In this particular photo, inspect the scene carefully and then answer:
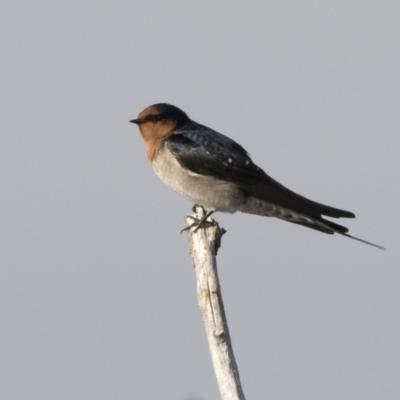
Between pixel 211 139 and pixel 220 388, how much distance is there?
363cm

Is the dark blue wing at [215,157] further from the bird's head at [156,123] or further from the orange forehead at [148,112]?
the orange forehead at [148,112]

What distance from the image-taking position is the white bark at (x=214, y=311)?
21.5ft

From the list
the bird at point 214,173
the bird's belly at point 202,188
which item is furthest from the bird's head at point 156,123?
the bird's belly at point 202,188

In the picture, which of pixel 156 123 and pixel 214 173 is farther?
pixel 156 123

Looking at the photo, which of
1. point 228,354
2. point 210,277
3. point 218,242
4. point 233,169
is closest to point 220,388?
point 228,354

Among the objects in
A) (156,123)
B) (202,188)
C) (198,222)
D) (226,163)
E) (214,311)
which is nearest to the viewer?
(214,311)

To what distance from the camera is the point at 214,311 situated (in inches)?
272

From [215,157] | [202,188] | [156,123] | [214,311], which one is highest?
[156,123]

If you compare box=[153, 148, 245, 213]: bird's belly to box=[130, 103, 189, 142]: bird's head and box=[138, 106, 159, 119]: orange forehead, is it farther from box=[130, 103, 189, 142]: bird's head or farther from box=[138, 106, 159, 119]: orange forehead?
box=[138, 106, 159, 119]: orange forehead

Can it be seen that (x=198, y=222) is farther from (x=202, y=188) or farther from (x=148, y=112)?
(x=148, y=112)

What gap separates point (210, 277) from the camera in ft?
23.3

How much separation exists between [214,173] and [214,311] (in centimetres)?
285

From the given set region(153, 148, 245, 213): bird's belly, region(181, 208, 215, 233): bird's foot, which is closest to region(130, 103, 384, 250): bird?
region(153, 148, 245, 213): bird's belly

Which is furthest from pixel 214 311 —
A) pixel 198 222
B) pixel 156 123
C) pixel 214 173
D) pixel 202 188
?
pixel 156 123
